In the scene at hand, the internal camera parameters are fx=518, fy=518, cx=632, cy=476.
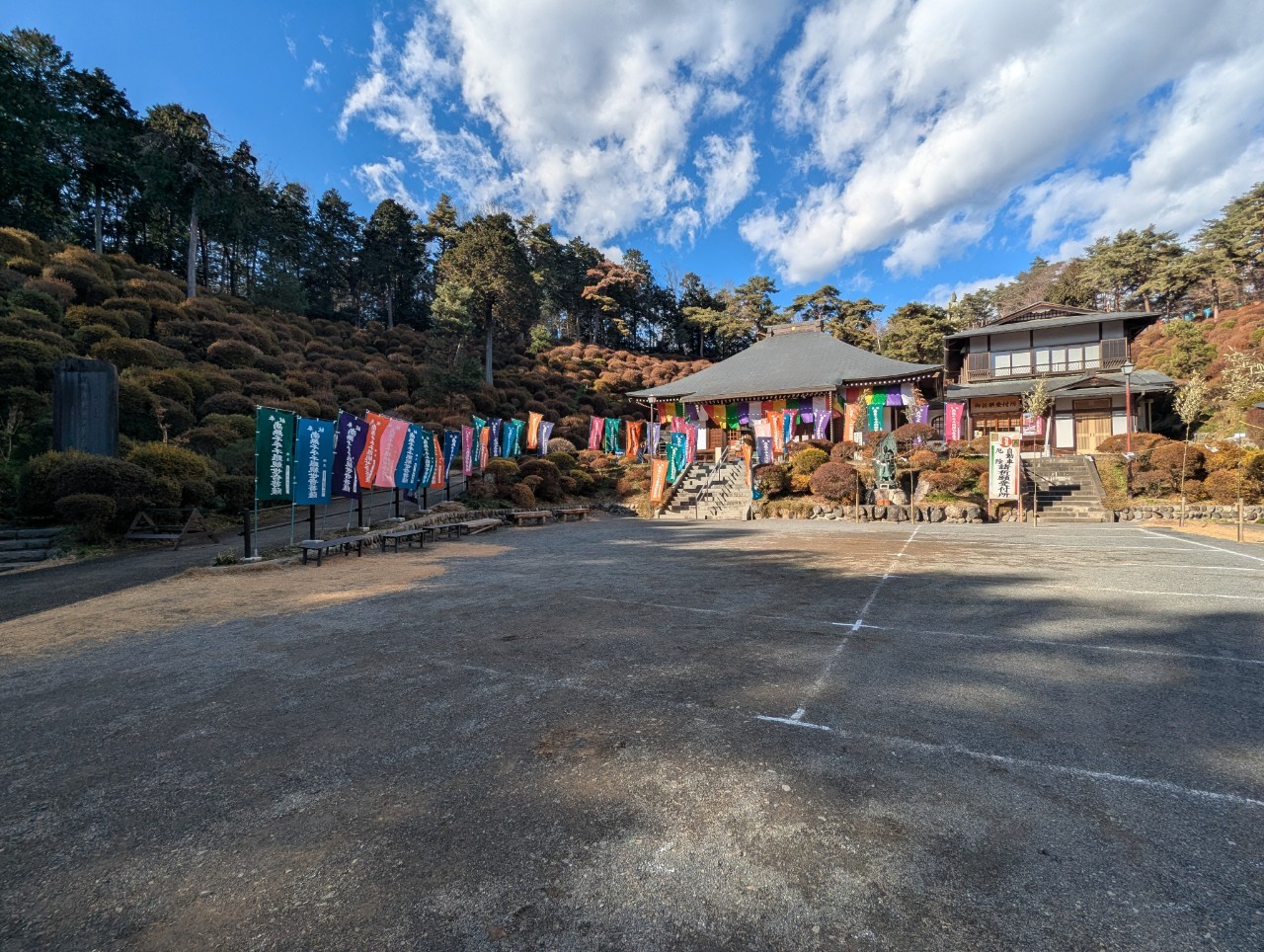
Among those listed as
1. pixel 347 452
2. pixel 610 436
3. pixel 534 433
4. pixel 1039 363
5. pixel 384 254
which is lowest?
pixel 347 452

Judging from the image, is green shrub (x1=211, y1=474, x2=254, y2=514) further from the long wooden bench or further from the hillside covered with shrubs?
the long wooden bench

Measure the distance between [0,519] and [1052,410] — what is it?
3412 cm

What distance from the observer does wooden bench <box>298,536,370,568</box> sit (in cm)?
841

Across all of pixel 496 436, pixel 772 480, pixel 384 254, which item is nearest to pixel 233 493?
pixel 496 436

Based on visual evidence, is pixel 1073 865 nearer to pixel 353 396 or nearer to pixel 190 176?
pixel 353 396

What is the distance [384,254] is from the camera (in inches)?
1558

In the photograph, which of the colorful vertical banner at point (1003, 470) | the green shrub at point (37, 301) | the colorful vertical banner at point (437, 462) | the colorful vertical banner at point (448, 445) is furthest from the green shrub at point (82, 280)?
the colorful vertical banner at point (1003, 470)

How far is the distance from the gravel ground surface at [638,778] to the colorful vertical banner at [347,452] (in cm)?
448

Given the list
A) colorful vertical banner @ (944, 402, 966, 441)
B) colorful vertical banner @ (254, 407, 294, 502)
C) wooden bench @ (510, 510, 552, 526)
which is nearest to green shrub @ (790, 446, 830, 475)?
colorful vertical banner @ (944, 402, 966, 441)

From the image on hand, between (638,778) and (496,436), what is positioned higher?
(496,436)

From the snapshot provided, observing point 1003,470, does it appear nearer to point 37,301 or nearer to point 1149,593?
point 1149,593

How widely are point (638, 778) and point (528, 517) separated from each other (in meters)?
12.7

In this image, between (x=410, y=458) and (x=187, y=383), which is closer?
(x=410, y=458)

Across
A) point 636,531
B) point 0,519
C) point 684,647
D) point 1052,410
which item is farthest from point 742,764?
point 1052,410
